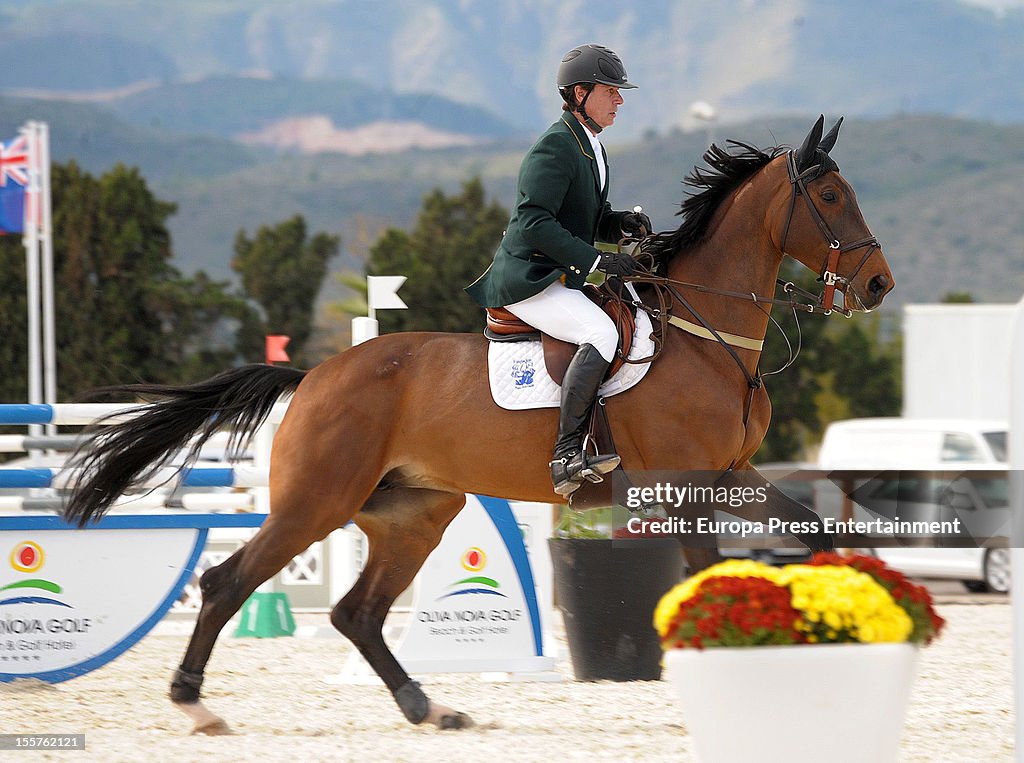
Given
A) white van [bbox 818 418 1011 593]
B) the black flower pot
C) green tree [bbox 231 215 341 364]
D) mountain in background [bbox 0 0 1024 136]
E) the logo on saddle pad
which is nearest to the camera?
the logo on saddle pad

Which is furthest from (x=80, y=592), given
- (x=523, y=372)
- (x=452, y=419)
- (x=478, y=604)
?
(x=523, y=372)

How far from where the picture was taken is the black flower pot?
5.71m

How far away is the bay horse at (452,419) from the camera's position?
4.70 metres

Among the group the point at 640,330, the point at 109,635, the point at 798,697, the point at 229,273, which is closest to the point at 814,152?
the point at 640,330

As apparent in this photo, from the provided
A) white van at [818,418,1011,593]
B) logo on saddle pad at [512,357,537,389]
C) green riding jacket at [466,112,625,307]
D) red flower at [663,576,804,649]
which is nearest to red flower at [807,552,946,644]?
red flower at [663,576,804,649]

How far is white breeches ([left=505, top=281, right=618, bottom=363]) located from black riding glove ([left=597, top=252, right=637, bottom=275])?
5.4 inches

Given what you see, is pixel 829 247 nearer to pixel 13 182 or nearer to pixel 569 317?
pixel 569 317

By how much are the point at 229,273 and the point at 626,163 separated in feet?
108

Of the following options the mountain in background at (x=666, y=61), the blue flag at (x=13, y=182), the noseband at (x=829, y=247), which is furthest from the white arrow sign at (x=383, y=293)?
the mountain in background at (x=666, y=61)

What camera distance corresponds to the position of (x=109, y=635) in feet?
18.4

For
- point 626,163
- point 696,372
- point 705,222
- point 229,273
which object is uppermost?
point 626,163

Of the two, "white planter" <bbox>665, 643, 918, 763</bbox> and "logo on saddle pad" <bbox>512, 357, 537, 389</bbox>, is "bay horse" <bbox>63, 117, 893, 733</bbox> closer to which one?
Answer: "logo on saddle pad" <bbox>512, 357, 537, 389</bbox>

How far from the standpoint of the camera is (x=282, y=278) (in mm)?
33469

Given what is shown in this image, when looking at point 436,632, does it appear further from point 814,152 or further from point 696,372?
point 814,152
